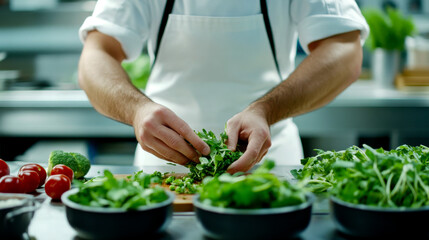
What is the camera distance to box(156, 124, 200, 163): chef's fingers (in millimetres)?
1315

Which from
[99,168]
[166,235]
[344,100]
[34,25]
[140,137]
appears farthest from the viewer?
[34,25]

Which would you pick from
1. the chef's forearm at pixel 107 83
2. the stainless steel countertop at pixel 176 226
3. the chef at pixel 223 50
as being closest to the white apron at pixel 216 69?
the chef at pixel 223 50

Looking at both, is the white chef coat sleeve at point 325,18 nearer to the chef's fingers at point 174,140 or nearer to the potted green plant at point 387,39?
the chef's fingers at point 174,140

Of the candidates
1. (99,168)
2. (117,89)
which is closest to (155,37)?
(117,89)

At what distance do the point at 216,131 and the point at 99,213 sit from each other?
3.43 feet

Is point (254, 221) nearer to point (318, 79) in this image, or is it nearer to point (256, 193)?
point (256, 193)

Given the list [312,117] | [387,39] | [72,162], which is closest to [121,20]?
[72,162]

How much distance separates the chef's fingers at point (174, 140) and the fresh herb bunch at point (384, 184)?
465mm

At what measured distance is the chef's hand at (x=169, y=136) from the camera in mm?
1311

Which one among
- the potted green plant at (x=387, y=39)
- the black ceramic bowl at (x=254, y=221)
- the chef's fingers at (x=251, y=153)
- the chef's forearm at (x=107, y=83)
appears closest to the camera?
the black ceramic bowl at (x=254, y=221)

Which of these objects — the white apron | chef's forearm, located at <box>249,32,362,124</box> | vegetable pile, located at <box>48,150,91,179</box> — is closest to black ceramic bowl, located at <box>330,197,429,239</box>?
chef's forearm, located at <box>249,32,362,124</box>

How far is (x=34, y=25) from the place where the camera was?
12.3 feet

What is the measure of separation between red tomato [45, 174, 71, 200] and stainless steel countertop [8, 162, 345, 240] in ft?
0.08

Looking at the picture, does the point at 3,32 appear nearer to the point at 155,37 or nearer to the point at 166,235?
the point at 155,37
